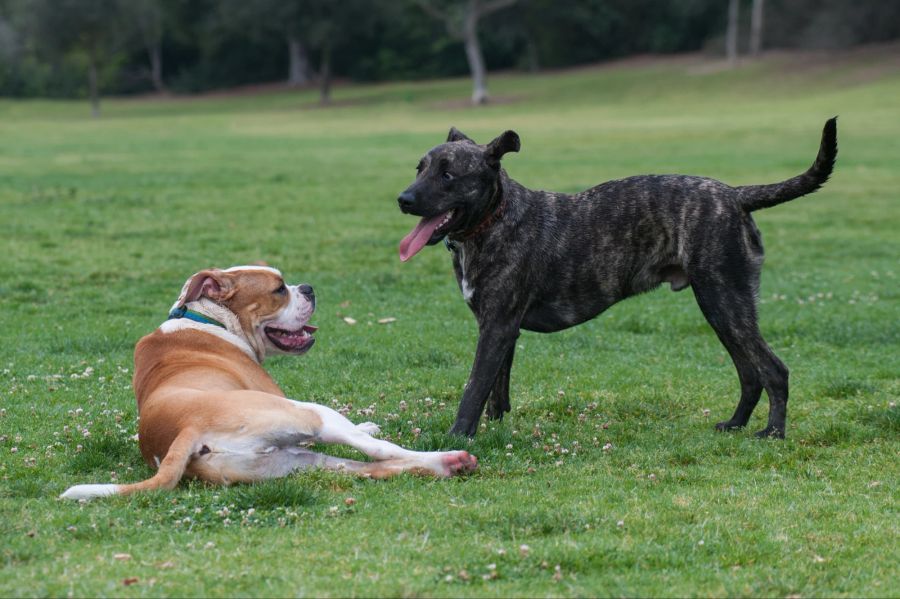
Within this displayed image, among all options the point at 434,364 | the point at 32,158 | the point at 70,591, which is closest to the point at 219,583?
the point at 70,591

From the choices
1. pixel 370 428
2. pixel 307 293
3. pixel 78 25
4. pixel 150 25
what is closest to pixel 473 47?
pixel 150 25

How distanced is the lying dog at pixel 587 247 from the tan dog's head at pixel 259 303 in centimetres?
108

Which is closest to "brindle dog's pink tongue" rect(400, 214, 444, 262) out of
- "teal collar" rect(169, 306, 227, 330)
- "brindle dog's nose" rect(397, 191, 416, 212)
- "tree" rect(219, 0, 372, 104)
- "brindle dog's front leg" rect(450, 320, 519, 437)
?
"brindle dog's nose" rect(397, 191, 416, 212)

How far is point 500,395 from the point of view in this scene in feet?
28.1

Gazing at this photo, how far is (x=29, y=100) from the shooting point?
8888 cm

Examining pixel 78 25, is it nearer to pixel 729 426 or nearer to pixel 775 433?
pixel 729 426

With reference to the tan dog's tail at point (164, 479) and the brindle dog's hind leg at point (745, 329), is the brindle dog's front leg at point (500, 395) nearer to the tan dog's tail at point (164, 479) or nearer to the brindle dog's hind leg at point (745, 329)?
the brindle dog's hind leg at point (745, 329)

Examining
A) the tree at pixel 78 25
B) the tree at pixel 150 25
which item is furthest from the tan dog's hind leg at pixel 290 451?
the tree at pixel 150 25

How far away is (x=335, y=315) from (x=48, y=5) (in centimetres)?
6861

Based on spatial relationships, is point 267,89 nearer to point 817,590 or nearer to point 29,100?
point 29,100

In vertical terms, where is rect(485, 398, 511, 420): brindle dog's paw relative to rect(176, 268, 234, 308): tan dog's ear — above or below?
below

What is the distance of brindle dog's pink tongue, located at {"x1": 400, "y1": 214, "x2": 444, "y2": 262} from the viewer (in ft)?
25.0

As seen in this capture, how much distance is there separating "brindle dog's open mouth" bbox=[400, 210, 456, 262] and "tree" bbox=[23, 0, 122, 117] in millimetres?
68477

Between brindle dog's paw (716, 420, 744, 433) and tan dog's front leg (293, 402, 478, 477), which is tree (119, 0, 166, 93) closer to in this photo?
brindle dog's paw (716, 420, 744, 433)
